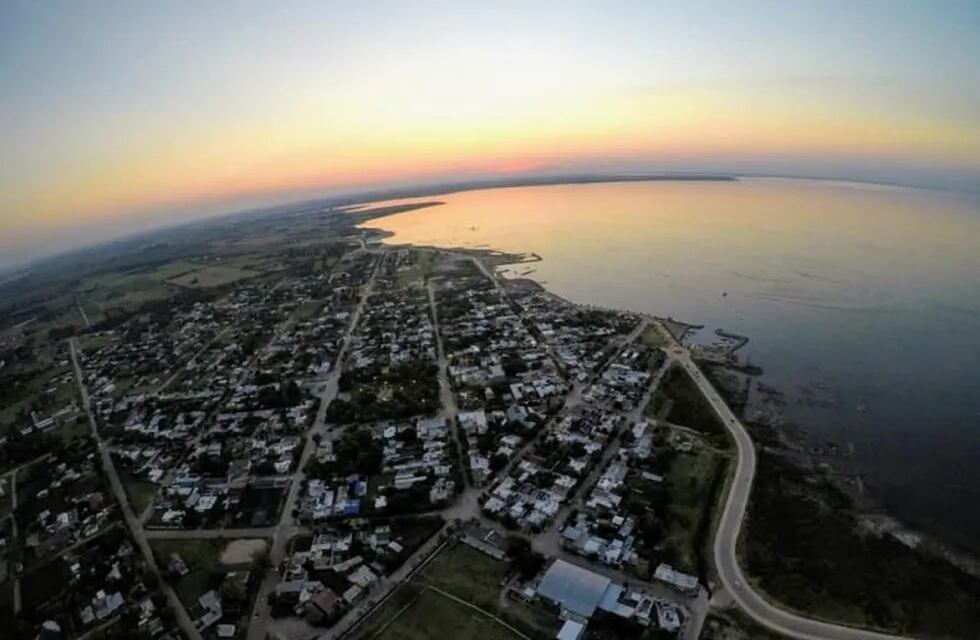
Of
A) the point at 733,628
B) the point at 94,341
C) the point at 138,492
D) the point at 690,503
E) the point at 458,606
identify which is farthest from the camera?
the point at 94,341

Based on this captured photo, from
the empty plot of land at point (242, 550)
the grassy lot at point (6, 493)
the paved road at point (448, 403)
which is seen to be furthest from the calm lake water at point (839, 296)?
the grassy lot at point (6, 493)

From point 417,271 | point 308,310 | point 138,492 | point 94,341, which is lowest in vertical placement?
point 138,492

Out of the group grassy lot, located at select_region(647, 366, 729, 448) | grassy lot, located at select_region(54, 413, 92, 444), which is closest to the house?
grassy lot, located at select_region(647, 366, 729, 448)

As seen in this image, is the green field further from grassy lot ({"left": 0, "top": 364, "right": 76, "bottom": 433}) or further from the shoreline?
the shoreline

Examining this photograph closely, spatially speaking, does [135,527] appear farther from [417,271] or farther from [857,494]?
[417,271]

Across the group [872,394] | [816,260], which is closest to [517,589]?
[872,394]

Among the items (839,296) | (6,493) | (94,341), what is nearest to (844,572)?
(839,296)
